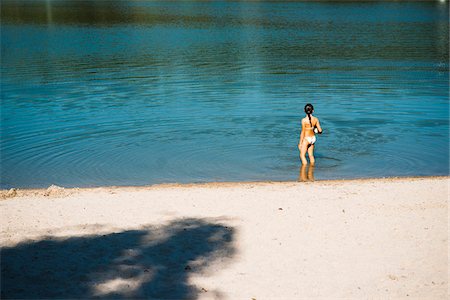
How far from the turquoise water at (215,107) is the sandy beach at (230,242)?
3.74 meters

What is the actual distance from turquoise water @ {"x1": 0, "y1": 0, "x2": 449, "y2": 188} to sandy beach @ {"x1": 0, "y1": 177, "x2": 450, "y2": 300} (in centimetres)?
374

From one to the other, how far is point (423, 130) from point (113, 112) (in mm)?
12322

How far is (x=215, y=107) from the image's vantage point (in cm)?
2658

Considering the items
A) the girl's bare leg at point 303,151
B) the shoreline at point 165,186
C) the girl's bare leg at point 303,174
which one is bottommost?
the girl's bare leg at point 303,174

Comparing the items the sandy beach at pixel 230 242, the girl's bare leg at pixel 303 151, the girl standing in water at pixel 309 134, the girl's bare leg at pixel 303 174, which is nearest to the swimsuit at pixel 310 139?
the girl standing in water at pixel 309 134

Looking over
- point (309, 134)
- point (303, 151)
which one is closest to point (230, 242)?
point (309, 134)

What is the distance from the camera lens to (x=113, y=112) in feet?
85.1

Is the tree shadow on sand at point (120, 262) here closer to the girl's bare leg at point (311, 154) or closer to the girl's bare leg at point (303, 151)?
the girl's bare leg at point (303, 151)

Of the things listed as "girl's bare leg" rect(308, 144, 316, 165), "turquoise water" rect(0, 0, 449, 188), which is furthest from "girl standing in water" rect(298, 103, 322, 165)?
"turquoise water" rect(0, 0, 449, 188)

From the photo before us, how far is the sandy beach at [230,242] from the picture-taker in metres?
9.08

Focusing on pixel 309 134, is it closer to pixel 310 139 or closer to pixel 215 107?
pixel 310 139

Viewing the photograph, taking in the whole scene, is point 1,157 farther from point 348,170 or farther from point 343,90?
point 343,90

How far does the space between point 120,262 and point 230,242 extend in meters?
2.00

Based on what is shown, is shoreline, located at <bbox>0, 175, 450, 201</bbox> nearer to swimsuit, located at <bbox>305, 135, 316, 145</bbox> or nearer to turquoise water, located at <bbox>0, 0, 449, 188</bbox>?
turquoise water, located at <bbox>0, 0, 449, 188</bbox>
